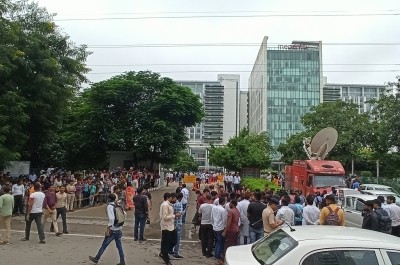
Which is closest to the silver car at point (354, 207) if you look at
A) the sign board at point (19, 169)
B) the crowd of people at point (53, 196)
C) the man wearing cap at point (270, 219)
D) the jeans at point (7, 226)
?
the man wearing cap at point (270, 219)

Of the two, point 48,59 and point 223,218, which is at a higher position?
point 48,59

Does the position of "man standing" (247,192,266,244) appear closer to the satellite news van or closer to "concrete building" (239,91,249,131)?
the satellite news van

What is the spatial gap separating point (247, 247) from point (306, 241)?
133 cm

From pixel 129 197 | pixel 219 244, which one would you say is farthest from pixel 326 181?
pixel 219 244

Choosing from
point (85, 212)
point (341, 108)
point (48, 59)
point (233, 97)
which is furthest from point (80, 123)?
point (233, 97)

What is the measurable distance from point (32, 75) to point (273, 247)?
2068cm

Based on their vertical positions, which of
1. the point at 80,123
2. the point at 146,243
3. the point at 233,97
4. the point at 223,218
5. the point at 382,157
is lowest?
the point at 146,243

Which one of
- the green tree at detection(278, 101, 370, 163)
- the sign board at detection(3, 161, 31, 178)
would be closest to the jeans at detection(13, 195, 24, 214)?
the sign board at detection(3, 161, 31, 178)

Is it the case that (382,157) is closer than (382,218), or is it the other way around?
(382,218)

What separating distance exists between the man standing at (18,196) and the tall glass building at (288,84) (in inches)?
3776

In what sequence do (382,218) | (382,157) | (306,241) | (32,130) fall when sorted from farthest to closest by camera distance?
(382,157) < (32,130) < (382,218) < (306,241)

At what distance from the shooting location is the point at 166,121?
123 feet

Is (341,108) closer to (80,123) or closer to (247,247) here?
(80,123)

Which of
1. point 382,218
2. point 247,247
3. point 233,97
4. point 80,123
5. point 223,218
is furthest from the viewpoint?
point 233,97
